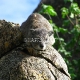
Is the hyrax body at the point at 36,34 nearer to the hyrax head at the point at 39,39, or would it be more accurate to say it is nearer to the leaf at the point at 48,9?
the hyrax head at the point at 39,39

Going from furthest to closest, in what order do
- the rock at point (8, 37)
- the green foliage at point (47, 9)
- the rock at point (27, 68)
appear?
the green foliage at point (47, 9) < the rock at point (8, 37) < the rock at point (27, 68)

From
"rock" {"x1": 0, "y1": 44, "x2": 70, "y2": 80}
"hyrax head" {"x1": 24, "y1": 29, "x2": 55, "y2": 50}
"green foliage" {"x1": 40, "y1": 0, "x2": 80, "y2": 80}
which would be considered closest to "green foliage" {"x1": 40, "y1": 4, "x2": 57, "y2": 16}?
"green foliage" {"x1": 40, "y1": 0, "x2": 80, "y2": 80}

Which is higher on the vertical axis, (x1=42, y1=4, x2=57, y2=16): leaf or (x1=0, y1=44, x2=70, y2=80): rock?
→ (x1=42, y1=4, x2=57, y2=16): leaf

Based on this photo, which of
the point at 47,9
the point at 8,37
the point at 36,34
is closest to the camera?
the point at 8,37

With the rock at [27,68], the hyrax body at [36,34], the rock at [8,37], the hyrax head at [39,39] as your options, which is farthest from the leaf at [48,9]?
the rock at [27,68]

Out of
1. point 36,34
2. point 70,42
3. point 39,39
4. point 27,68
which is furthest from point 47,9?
point 27,68

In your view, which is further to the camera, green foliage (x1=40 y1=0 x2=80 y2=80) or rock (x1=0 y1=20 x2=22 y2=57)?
green foliage (x1=40 y1=0 x2=80 y2=80)

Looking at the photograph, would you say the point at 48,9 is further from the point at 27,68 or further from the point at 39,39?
the point at 27,68

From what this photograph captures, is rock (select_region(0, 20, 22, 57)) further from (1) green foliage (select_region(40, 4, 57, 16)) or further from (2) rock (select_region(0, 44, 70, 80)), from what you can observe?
(1) green foliage (select_region(40, 4, 57, 16))

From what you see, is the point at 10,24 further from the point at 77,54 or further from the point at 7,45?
the point at 77,54

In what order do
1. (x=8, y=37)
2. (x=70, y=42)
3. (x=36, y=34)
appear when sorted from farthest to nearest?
1. (x=70, y=42)
2. (x=36, y=34)
3. (x=8, y=37)

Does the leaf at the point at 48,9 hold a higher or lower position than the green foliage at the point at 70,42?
higher

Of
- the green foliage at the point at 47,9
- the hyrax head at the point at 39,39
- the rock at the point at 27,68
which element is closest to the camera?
the rock at the point at 27,68

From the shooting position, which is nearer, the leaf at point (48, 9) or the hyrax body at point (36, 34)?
the hyrax body at point (36, 34)
